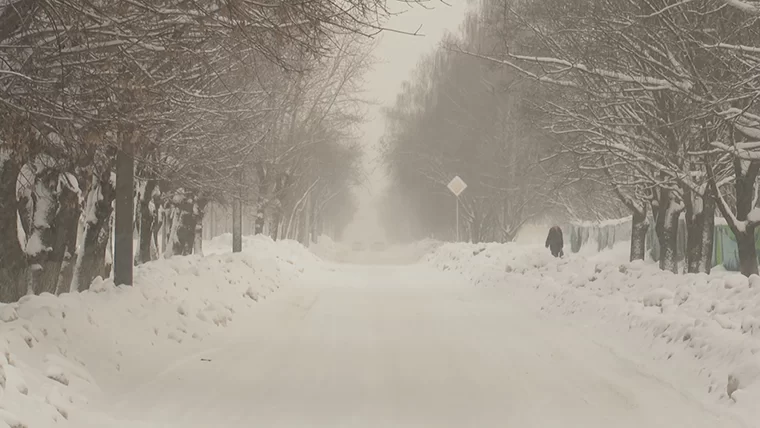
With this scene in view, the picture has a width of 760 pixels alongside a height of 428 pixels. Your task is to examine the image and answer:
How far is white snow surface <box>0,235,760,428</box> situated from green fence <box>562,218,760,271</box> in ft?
31.9

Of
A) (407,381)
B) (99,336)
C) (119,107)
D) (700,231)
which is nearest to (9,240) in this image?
(99,336)

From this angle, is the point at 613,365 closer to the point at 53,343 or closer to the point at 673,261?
the point at 53,343

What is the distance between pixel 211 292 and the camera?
15266 millimetres

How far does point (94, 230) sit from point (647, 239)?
24.4 meters

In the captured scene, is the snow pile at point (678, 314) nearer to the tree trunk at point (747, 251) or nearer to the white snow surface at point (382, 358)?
the white snow surface at point (382, 358)

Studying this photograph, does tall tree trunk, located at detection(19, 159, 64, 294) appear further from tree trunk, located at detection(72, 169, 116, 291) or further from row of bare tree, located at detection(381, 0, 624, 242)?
row of bare tree, located at detection(381, 0, 624, 242)

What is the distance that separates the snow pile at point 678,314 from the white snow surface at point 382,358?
3 centimetres

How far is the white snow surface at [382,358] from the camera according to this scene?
7.03m

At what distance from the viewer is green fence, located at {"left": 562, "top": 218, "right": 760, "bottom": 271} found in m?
24.0

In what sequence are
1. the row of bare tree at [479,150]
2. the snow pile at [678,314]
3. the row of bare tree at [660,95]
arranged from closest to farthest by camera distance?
the snow pile at [678,314]
the row of bare tree at [660,95]
the row of bare tree at [479,150]

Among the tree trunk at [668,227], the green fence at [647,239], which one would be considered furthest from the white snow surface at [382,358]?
the green fence at [647,239]

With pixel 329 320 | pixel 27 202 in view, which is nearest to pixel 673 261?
pixel 329 320

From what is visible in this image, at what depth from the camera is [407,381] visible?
8805 millimetres

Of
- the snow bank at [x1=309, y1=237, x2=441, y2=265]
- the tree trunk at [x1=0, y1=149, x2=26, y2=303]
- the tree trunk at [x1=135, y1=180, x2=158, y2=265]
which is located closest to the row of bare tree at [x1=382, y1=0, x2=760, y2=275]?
the tree trunk at [x1=0, y1=149, x2=26, y2=303]
